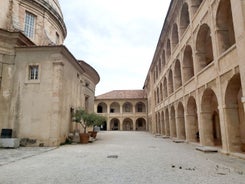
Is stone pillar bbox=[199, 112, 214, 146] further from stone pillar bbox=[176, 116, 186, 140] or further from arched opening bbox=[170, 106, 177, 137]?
arched opening bbox=[170, 106, 177, 137]

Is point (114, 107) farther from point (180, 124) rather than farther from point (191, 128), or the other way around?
point (191, 128)

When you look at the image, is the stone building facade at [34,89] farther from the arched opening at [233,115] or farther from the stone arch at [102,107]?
the stone arch at [102,107]

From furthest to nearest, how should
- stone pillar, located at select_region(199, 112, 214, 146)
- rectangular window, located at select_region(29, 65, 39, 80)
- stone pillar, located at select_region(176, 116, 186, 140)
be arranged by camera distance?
stone pillar, located at select_region(176, 116, 186, 140), rectangular window, located at select_region(29, 65, 39, 80), stone pillar, located at select_region(199, 112, 214, 146)

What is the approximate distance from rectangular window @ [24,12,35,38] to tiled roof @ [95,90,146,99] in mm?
29284

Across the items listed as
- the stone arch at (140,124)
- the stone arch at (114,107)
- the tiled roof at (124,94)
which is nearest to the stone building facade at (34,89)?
the tiled roof at (124,94)

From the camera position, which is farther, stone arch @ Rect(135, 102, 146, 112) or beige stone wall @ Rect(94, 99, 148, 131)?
stone arch @ Rect(135, 102, 146, 112)

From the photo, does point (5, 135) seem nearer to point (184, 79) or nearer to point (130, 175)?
point (130, 175)

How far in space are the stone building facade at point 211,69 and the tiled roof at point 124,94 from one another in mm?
27519

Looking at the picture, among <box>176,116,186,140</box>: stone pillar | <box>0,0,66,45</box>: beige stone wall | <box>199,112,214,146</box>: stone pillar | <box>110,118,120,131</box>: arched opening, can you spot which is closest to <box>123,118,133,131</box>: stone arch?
<box>110,118,120,131</box>: arched opening

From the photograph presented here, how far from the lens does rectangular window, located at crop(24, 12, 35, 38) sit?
19658 millimetres

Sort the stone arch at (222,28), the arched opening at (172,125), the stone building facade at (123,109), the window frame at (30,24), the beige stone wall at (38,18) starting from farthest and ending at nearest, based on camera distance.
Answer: the stone building facade at (123,109) → the arched opening at (172,125) → the window frame at (30,24) → the beige stone wall at (38,18) → the stone arch at (222,28)

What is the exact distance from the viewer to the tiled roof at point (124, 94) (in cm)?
4766

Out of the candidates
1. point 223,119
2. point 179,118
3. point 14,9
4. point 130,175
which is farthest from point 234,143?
point 14,9

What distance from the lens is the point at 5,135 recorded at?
12.6m
